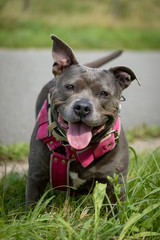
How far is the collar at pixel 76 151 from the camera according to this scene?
111 inches

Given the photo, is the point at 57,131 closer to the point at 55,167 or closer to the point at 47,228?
the point at 55,167

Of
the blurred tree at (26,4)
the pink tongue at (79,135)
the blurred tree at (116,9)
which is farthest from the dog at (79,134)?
the blurred tree at (116,9)

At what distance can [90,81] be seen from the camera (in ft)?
9.27

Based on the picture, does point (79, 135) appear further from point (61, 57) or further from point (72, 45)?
point (72, 45)

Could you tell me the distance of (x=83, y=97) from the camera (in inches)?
107

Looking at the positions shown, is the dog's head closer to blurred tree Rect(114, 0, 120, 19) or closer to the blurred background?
the blurred background

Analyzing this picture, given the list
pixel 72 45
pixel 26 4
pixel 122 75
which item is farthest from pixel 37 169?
pixel 26 4

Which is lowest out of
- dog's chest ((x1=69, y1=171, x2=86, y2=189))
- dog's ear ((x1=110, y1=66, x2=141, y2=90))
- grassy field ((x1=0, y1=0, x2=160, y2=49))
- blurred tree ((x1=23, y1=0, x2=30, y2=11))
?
dog's chest ((x1=69, y1=171, x2=86, y2=189))

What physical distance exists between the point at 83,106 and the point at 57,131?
1.33ft

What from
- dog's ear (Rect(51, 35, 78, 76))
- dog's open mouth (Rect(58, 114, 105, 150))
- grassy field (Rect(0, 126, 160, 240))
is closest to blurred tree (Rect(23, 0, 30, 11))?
dog's ear (Rect(51, 35, 78, 76))

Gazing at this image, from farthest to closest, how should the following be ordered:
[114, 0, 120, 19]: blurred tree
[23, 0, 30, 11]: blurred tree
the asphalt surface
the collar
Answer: [114, 0, 120, 19]: blurred tree, [23, 0, 30, 11]: blurred tree, the asphalt surface, the collar

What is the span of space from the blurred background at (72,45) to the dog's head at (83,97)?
2.55 metres

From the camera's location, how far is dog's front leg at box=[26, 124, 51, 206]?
2947 mm

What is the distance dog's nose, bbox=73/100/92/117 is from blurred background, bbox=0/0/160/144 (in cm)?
286
